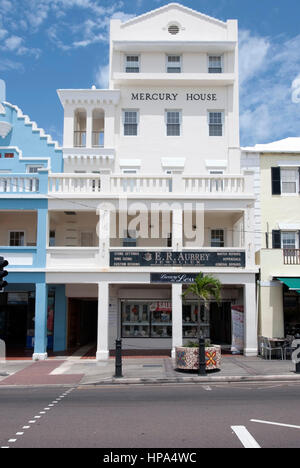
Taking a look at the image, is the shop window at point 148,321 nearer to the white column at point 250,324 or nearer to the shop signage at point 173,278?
the shop signage at point 173,278

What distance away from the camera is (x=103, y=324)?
64.3ft

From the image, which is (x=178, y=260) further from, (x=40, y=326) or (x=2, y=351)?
(x=2, y=351)

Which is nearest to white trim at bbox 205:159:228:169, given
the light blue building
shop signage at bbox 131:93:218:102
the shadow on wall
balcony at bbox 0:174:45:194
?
shop signage at bbox 131:93:218:102

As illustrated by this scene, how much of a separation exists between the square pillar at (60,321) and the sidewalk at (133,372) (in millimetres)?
2762

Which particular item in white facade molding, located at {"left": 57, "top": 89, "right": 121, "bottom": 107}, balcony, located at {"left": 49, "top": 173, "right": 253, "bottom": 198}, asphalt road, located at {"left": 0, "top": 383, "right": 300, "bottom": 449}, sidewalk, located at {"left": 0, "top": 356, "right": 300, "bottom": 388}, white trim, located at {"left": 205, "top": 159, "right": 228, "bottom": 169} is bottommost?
sidewalk, located at {"left": 0, "top": 356, "right": 300, "bottom": 388}

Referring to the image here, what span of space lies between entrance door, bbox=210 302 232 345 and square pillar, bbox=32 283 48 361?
832cm

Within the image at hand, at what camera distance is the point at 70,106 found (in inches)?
935

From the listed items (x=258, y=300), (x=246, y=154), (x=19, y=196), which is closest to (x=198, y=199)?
(x=246, y=154)

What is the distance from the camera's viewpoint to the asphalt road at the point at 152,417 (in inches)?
297

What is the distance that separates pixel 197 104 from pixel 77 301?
11723 millimetres

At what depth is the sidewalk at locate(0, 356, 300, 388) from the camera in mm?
14484

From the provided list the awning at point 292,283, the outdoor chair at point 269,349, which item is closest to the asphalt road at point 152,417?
the outdoor chair at point 269,349

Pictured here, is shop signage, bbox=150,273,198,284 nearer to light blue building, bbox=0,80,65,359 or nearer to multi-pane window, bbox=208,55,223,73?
light blue building, bbox=0,80,65,359

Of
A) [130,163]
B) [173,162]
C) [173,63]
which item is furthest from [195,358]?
[173,63]
